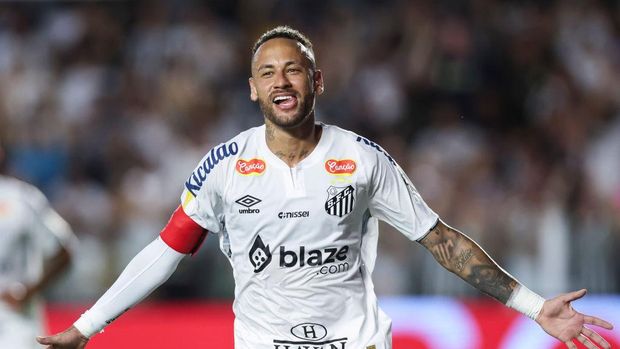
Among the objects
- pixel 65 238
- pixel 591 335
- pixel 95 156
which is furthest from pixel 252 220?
pixel 95 156

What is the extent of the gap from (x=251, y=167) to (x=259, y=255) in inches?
15.9

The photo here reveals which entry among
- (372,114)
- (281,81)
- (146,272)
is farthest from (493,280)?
(372,114)

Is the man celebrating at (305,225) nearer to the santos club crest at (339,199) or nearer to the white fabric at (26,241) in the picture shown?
the santos club crest at (339,199)

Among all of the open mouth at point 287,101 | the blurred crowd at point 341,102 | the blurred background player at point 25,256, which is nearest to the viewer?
the open mouth at point 287,101

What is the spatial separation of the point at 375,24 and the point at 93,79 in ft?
10.1

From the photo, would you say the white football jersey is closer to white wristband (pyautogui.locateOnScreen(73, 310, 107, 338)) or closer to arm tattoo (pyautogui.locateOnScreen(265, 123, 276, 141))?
arm tattoo (pyautogui.locateOnScreen(265, 123, 276, 141))

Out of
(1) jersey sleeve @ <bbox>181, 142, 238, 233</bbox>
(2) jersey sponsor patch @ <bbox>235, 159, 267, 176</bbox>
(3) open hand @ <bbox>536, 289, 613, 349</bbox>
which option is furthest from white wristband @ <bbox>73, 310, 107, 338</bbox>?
(3) open hand @ <bbox>536, 289, 613, 349</bbox>

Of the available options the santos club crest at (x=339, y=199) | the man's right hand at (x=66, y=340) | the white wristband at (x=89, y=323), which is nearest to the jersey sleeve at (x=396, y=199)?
the santos club crest at (x=339, y=199)

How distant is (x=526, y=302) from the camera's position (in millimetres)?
5133

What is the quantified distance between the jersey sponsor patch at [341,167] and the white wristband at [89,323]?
1.29m

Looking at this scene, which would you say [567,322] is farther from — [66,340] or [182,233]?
[66,340]

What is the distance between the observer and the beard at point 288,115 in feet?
16.7

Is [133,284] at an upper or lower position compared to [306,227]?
lower

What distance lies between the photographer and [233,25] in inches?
499
